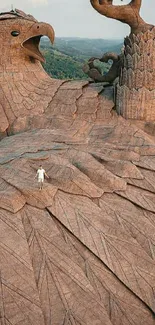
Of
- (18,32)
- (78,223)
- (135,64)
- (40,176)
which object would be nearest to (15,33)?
(18,32)

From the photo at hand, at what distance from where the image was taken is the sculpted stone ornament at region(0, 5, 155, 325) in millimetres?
5023

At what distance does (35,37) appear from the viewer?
1167cm

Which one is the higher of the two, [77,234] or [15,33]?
[15,33]

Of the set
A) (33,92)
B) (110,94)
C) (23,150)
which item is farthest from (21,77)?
(23,150)

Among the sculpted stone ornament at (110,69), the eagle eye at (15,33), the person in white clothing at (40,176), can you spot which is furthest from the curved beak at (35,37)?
the person in white clothing at (40,176)

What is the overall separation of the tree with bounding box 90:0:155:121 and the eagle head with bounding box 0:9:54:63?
2.02 metres

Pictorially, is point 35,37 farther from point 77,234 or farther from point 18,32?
point 77,234

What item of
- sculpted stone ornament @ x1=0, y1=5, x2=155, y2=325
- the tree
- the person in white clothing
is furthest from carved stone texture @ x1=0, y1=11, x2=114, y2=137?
the person in white clothing

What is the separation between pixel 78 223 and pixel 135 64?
213 inches

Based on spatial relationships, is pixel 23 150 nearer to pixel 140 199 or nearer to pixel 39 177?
pixel 39 177

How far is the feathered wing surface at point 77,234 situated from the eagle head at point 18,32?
438cm

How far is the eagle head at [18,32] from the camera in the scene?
35.9ft

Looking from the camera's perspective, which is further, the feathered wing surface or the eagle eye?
the eagle eye

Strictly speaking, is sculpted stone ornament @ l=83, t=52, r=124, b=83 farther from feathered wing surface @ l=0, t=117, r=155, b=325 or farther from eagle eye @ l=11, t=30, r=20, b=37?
feathered wing surface @ l=0, t=117, r=155, b=325
